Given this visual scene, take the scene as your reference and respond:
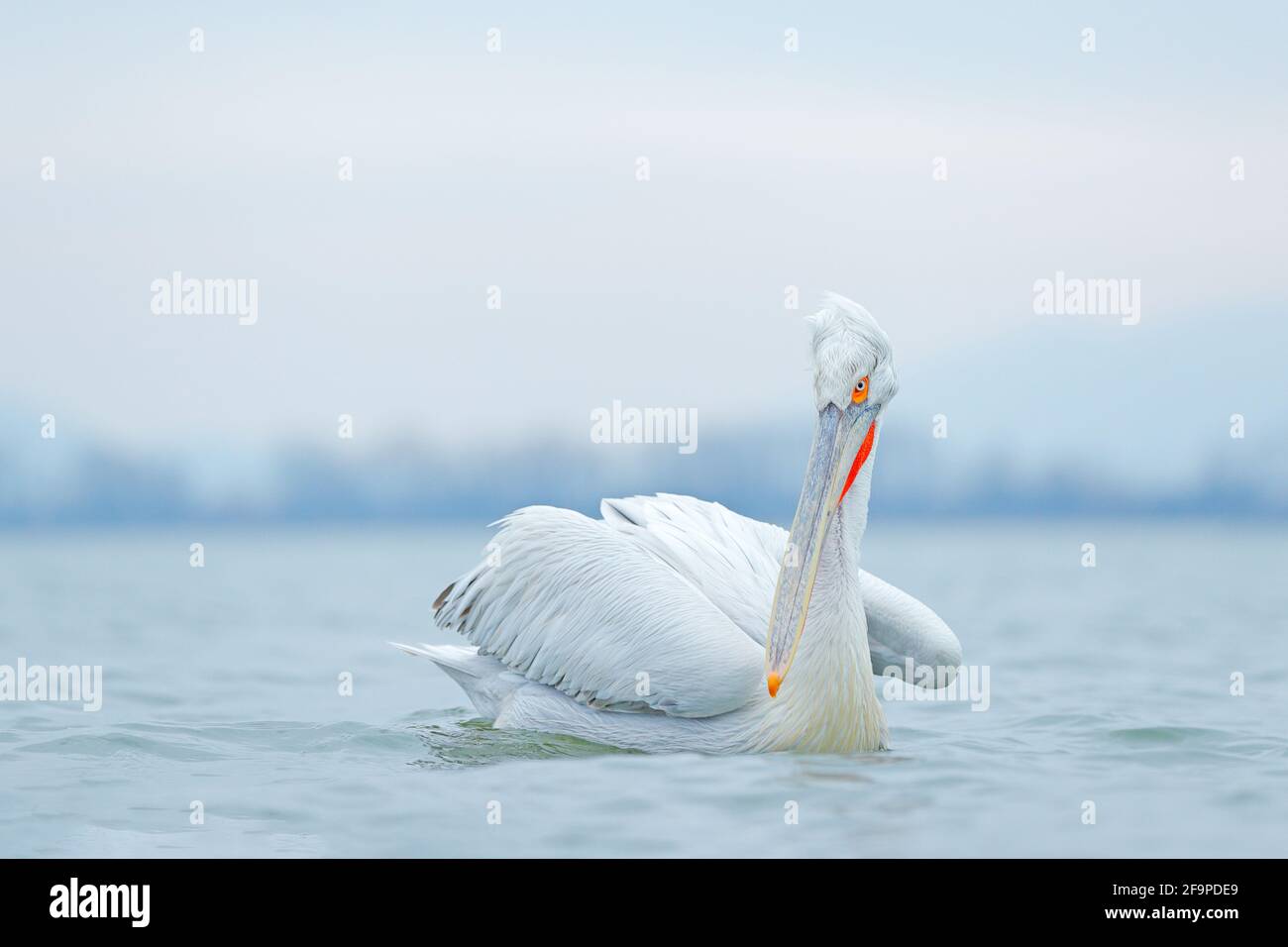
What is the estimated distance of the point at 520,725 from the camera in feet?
22.5

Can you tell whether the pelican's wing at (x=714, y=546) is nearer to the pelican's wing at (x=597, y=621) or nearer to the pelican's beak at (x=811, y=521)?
the pelican's wing at (x=597, y=621)

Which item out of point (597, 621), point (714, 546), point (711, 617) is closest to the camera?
point (711, 617)

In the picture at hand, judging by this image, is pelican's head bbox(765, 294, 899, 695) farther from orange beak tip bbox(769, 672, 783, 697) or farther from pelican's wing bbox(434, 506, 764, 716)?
pelican's wing bbox(434, 506, 764, 716)

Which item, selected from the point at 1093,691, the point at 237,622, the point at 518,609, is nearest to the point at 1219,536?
the point at 237,622

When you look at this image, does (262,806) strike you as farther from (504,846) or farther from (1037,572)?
(1037,572)

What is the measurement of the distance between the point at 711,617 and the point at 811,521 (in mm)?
692

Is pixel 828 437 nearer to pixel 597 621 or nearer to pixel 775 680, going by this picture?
pixel 775 680

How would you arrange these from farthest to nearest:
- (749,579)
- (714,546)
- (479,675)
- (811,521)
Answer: (479,675) < (714,546) < (749,579) < (811,521)

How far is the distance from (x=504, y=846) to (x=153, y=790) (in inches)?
71.1

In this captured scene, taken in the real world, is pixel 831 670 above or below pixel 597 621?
below

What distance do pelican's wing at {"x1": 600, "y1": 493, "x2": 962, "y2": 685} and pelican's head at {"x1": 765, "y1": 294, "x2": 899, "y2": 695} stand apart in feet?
2.42

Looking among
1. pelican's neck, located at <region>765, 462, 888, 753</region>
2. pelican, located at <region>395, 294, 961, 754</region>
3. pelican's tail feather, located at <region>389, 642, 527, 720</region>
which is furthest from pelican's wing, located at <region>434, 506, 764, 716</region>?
pelican's neck, located at <region>765, 462, 888, 753</region>

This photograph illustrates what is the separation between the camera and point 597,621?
6633 millimetres

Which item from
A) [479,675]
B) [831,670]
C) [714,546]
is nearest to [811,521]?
[831,670]
